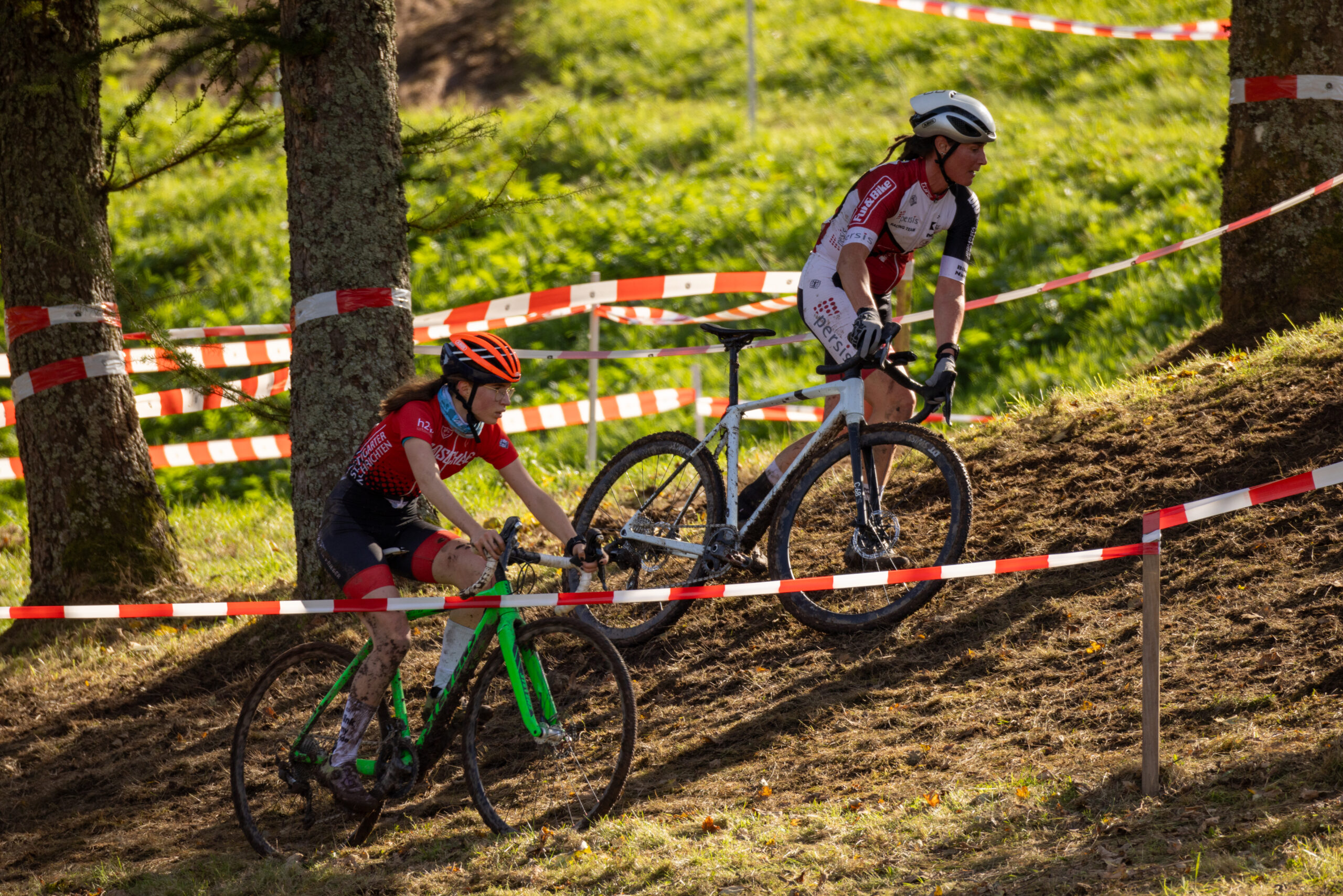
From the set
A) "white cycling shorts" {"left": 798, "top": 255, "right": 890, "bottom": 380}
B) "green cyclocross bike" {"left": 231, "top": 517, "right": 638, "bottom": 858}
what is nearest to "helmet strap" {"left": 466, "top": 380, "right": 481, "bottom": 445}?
"green cyclocross bike" {"left": 231, "top": 517, "right": 638, "bottom": 858}

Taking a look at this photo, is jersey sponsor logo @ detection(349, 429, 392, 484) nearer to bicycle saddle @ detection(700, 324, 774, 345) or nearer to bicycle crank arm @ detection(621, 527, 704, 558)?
bicycle crank arm @ detection(621, 527, 704, 558)

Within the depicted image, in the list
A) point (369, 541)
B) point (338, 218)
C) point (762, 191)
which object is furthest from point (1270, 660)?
point (762, 191)

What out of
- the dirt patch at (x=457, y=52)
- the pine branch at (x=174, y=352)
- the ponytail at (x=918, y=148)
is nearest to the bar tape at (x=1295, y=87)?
the ponytail at (x=918, y=148)

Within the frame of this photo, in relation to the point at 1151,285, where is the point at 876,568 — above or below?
below

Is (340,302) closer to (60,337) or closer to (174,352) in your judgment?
(174,352)

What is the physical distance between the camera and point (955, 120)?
5.84 meters

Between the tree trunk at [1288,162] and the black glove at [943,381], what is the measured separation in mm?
3232

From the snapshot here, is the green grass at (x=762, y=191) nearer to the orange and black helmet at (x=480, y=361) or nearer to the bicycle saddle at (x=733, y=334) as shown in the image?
the bicycle saddle at (x=733, y=334)

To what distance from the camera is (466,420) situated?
203 inches

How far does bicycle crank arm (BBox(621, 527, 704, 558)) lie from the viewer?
6.16 metres

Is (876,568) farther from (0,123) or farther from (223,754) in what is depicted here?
(0,123)

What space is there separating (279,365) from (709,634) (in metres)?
8.80

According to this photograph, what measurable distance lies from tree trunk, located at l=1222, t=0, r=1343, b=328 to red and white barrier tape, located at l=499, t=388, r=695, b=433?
4259 mm

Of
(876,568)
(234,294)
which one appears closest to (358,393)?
(876,568)
